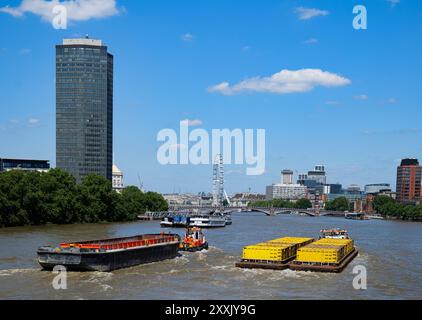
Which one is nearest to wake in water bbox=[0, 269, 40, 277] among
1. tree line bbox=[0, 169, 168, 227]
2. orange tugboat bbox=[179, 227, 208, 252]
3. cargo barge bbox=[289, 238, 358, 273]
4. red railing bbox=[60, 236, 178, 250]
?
red railing bbox=[60, 236, 178, 250]

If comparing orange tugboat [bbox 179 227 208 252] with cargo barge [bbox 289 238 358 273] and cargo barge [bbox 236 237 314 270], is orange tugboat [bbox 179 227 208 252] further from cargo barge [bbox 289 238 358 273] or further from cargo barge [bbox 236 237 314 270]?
cargo barge [bbox 289 238 358 273]

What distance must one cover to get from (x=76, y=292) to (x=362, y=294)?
66.9 feet

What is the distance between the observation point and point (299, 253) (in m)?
51.2

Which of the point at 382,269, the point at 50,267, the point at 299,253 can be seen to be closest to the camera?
the point at 50,267

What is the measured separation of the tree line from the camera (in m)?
108

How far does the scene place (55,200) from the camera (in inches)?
4692

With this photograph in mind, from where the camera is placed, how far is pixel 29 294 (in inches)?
1475

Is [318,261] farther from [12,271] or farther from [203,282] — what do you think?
[12,271]

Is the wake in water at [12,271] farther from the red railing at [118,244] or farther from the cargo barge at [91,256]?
the red railing at [118,244]
